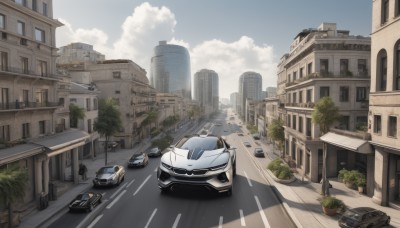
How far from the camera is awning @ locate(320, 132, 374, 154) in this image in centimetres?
2262

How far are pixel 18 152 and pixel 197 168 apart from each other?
12908 mm

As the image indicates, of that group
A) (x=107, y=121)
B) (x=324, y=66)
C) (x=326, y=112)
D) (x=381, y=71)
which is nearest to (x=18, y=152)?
(x=107, y=121)

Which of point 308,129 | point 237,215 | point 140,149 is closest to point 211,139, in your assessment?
point 237,215

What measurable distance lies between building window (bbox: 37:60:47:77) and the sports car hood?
16108 mm

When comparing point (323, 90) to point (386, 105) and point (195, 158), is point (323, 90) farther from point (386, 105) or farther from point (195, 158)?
point (195, 158)

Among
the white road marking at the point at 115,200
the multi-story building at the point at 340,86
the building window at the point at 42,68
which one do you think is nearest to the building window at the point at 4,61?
the building window at the point at 42,68

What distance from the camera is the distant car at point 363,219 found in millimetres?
15273

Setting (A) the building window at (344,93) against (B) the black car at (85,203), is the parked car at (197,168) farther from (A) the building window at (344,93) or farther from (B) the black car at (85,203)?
(A) the building window at (344,93)

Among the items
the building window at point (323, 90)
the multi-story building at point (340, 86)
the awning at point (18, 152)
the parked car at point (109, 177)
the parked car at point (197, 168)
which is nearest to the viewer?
the parked car at point (197, 168)

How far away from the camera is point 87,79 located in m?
52.5

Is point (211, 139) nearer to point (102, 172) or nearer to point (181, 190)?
point (181, 190)

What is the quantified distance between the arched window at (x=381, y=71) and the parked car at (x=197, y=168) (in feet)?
46.8

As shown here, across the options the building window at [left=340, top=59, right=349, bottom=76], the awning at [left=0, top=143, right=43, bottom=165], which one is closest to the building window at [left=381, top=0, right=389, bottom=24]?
the building window at [left=340, top=59, right=349, bottom=76]

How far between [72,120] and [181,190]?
2444 cm
